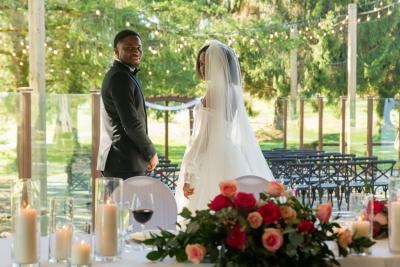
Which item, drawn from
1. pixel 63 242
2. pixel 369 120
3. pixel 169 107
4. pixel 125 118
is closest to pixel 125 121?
pixel 125 118

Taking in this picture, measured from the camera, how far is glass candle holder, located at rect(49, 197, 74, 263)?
281 centimetres

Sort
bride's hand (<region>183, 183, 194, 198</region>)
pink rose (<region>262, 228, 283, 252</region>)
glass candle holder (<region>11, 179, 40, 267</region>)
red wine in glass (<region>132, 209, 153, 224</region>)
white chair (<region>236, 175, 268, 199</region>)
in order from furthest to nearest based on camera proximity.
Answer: bride's hand (<region>183, 183, 194, 198</region>)
white chair (<region>236, 175, 268, 199</region>)
red wine in glass (<region>132, 209, 153, 224</region>)
glass candle holder (<region>11, 179, 40, 267</region>)
pink rose (<region>262, 228, 283, 252</region>)

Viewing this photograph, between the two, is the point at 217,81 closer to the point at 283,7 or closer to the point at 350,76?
the point at 350,76

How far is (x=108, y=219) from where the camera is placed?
296cm

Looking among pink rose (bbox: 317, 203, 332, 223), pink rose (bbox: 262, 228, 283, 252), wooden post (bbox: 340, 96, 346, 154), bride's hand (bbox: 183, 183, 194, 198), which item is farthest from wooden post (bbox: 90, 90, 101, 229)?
pink rose (bbox: 262, 228, 283, 252)

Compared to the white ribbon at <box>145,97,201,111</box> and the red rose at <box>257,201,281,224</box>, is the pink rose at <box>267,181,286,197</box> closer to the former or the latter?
the red rose at <box>257,201,281,224</box>

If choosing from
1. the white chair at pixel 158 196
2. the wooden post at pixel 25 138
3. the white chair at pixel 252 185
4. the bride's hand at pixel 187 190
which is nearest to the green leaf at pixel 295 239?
the white chair at pixel 158 196

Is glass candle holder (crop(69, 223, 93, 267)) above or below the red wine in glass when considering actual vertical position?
below

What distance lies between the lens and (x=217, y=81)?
544cm

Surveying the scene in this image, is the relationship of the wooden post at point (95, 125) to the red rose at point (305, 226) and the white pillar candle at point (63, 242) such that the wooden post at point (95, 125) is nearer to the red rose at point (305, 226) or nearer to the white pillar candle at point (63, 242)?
the white pillar candle at point (63, 242)

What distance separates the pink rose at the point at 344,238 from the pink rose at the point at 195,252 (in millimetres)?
488

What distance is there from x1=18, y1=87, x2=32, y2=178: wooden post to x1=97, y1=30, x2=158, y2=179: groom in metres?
2.16

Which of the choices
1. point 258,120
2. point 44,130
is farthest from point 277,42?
point 44,130

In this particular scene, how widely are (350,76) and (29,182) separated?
1320cm
